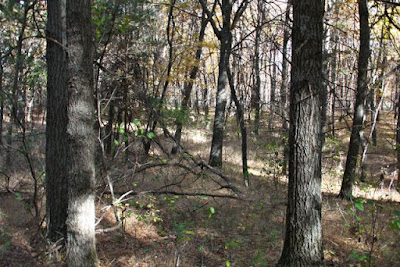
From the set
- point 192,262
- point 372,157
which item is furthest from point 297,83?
point 372,157

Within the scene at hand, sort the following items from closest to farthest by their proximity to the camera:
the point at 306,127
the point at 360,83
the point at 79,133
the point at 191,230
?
the point at 79,133 → the point at 306,127 → the point at 191,230 → the point at 360,83

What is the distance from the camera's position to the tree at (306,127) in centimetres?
423

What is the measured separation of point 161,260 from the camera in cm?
564

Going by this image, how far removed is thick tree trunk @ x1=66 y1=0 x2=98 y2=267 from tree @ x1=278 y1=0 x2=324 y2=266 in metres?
2.58

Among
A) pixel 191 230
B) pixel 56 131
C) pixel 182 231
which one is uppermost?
pixel 56 131

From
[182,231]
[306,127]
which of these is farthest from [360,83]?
[182,231]

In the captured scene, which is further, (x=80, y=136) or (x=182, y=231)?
(x=182, y=231)

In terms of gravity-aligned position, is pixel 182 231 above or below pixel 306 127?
below

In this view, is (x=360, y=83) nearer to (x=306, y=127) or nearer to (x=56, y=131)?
(x=306, y=127)

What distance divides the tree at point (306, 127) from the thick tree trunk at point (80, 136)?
258cm

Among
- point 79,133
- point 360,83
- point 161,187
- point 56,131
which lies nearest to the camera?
point 79,133

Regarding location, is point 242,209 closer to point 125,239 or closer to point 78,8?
point 125,239

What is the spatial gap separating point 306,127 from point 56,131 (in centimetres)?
419

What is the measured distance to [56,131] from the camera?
5785mm
